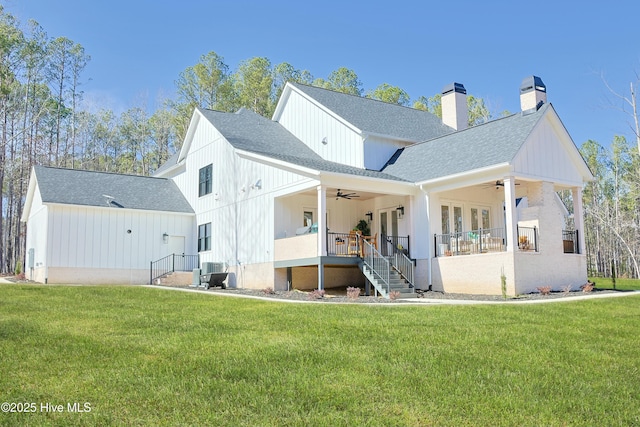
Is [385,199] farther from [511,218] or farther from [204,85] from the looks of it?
[204,85]

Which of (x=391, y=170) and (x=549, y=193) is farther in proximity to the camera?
(x=391, y=170)

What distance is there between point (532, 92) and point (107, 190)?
17480 millimetres

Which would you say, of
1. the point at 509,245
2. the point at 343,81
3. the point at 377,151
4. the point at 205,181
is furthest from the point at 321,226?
the point at 343,81

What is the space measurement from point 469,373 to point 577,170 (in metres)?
14.7

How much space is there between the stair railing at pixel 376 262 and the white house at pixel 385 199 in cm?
5

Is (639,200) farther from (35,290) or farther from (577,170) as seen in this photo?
(35,290)

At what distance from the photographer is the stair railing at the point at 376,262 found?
16.7 m

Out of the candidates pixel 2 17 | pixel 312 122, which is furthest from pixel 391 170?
pixel 2 17

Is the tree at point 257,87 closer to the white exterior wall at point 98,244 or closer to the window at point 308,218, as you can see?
the white exterior wall at point 98,244

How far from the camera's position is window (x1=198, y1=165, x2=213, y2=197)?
2416 cm

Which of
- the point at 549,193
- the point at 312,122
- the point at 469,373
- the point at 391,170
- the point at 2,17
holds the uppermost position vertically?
the point at 2,17

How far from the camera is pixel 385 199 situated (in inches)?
818

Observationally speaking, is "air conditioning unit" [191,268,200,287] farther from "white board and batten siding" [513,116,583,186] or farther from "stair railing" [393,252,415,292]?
"white board and batten siding" [513,116,583,186]

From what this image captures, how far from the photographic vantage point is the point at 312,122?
2397 centimetres
